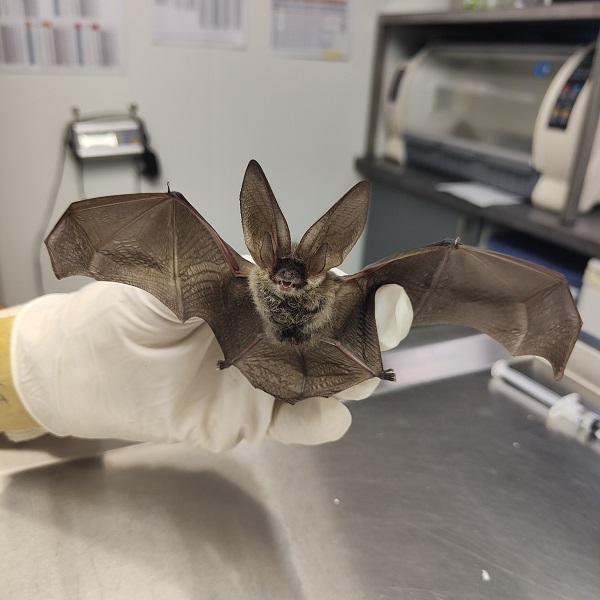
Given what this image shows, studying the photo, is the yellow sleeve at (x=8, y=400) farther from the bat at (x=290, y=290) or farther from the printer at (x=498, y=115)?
the printer at (x=498, y=115)

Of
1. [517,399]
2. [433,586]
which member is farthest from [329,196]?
[433,586]

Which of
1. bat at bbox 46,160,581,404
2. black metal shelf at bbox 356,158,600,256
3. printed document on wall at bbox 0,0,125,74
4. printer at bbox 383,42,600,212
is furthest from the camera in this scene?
printed document on wall at bbox 0,0,125,74

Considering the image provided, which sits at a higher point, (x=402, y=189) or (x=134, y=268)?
(x=134, y=268)

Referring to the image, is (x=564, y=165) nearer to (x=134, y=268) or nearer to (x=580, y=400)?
(x=580, y=400)

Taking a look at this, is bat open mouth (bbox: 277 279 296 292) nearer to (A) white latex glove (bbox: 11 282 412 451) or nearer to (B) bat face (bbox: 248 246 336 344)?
(B) bat face (bbox: 248 246 336 344)

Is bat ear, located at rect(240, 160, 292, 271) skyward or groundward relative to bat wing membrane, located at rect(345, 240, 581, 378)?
skyward

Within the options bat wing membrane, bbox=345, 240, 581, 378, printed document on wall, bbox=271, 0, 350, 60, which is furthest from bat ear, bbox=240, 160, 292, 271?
printed document on wall, bbox=271, 0, 350, 60
